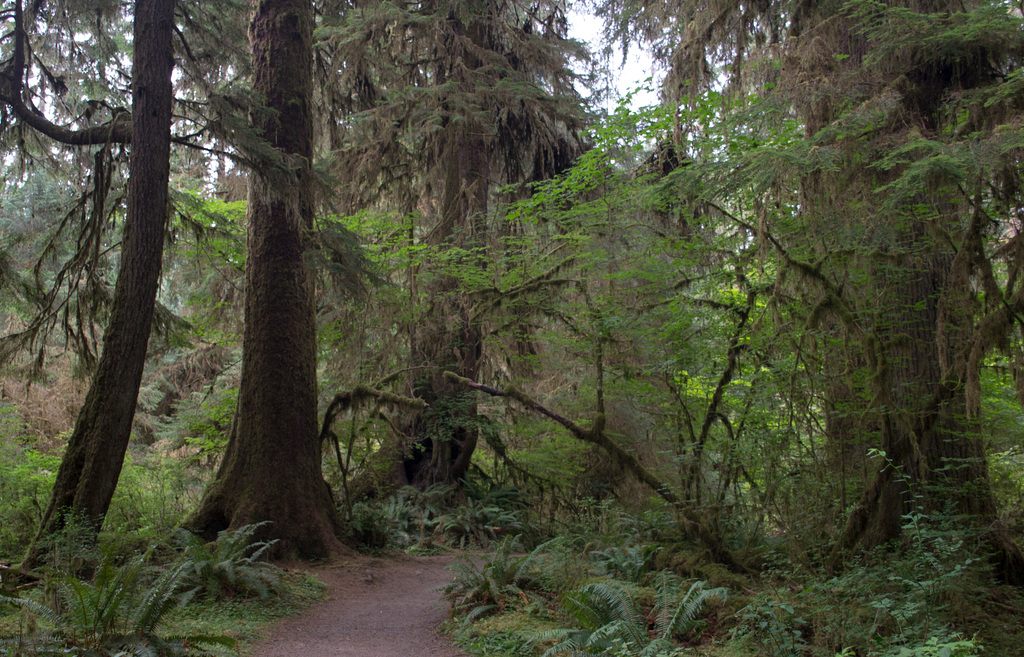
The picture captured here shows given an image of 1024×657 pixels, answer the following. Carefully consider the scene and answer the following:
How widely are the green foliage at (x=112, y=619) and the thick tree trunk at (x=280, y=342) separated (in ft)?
10.5

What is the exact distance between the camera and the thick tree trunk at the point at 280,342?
807 cm

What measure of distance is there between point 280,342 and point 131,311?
77.7 inches

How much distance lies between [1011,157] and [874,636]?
3765 mm

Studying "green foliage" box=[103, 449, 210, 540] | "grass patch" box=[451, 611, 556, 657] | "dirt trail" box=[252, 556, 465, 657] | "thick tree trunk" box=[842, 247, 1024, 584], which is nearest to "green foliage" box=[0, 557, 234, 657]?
"dirt trail" box=[252, 556, 465, 657]

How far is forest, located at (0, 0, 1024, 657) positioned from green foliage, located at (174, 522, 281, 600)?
0.15 ft

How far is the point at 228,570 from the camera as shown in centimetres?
641

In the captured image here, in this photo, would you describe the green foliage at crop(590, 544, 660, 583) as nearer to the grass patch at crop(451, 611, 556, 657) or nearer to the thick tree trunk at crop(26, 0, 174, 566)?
A: the grass patch at crop(451, 611, 556, 657)

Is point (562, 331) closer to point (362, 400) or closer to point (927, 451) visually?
point (362, 400)

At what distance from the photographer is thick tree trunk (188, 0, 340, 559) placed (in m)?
8.07

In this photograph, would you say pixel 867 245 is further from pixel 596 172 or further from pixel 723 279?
pixel 596 172

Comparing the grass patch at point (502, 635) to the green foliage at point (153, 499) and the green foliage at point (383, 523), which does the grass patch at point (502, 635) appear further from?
the green foliage at point (153, 499)

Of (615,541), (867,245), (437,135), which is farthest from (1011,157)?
(437,135)

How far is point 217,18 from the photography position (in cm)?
917

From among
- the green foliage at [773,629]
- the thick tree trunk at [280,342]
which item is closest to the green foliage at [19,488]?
the thick tree trunk at [280,342]
